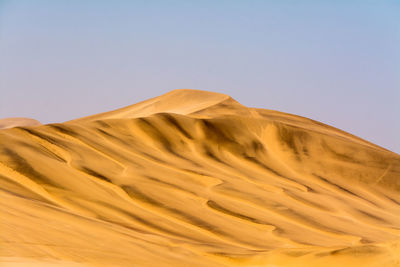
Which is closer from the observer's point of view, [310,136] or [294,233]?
[294,233]

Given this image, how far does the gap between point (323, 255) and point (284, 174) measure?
9.55 meters

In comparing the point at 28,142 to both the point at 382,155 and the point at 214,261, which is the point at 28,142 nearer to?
the point at 214,261

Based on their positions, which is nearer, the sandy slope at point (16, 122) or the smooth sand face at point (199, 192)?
the smooth sand face at point (199, 192)

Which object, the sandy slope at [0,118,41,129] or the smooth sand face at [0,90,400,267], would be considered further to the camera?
the sandy slope at [0,118,41,129]

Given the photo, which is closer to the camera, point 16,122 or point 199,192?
point 199,192

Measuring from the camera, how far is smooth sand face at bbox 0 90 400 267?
28.1 feet

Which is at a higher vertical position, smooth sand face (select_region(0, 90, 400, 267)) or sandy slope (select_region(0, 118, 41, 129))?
sandy slope (select_region(0, 118, 41, 129))

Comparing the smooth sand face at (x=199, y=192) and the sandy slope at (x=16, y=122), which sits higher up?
the sandy slope at (x=16, y=122)

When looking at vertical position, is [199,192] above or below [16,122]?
below

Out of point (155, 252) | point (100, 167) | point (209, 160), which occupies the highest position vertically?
point (209, 160)

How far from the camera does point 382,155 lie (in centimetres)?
2150

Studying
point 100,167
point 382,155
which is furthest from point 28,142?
point 382,155

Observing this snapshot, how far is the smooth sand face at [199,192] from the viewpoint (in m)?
8.55

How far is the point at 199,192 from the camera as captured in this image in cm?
1434
